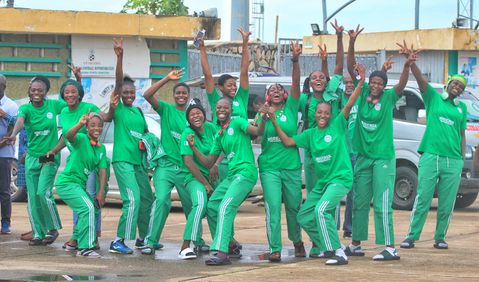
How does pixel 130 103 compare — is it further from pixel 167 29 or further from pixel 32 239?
pixel 167 29

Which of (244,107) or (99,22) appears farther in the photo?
(99,22)

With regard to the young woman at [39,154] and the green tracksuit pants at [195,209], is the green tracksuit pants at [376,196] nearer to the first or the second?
the green tracksuit pants at [195,209]

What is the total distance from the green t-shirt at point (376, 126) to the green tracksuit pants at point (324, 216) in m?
0.68

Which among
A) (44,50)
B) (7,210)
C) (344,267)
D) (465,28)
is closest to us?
(344,267)

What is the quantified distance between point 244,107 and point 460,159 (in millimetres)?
2569

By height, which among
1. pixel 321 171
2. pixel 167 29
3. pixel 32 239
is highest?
pixel 167 29

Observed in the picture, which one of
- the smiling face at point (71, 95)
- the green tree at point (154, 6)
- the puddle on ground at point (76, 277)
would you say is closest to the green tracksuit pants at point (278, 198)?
the puddle on ground at point (76, 277)

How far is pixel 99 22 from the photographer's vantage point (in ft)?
82.0

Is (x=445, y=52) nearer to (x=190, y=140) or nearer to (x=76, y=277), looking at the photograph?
(x=190, y=140)

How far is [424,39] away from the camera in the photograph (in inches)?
1277

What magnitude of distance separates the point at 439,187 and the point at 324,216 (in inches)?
83.4

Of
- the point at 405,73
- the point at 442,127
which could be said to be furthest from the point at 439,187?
the point at 405,73

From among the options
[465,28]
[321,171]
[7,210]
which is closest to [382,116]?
[321,171]

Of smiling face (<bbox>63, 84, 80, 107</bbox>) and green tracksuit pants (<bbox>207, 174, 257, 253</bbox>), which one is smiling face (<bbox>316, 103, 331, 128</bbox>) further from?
smiling face (<bbox>63, 84, 80, 107</bbox>)
